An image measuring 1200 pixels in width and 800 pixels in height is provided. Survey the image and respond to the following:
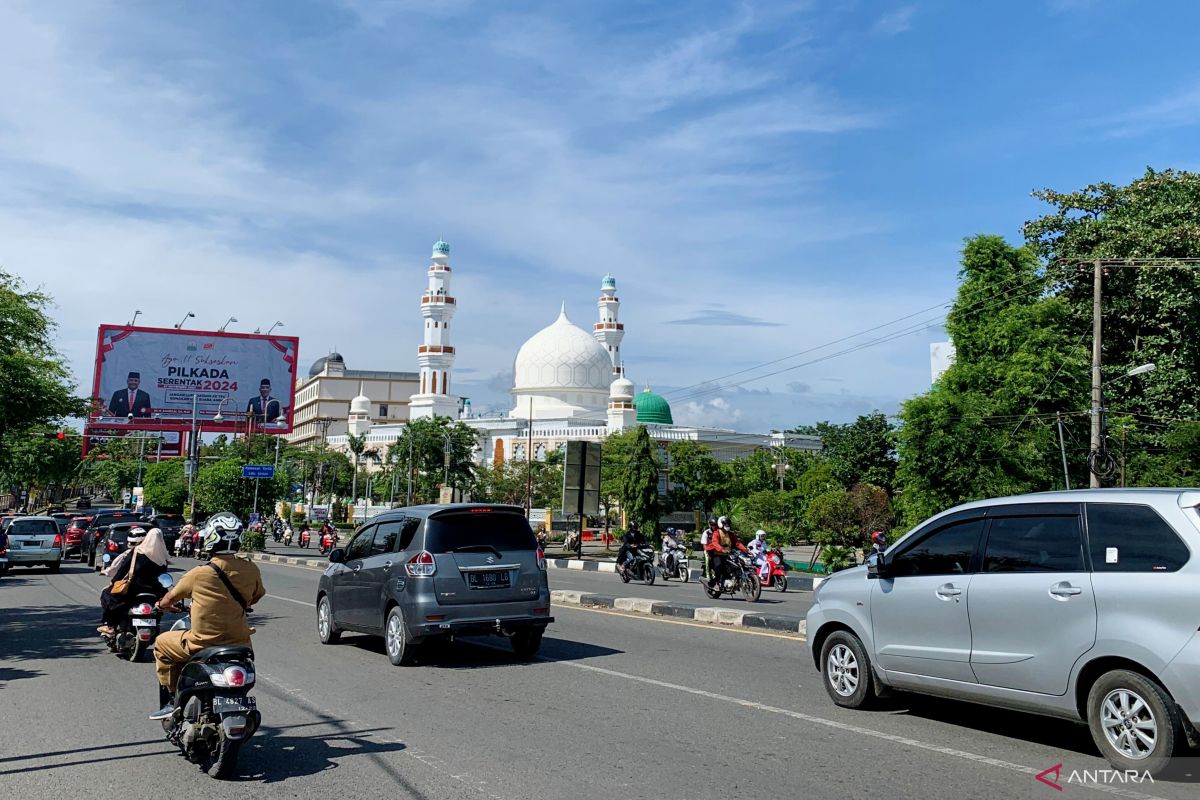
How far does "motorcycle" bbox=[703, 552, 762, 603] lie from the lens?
61.5 feet

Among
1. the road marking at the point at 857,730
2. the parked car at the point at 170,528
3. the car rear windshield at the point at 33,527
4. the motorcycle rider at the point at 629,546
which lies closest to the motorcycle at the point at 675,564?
the motorcycle rider at the point at 629,546

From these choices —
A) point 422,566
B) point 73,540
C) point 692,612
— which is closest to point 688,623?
point 692,612

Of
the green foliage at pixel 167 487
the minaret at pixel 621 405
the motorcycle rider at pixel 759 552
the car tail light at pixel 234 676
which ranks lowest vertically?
the car tail light at pixel 234 676

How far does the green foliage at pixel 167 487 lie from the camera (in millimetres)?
62094

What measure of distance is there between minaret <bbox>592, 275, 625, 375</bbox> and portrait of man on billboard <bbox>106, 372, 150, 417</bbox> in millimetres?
61542

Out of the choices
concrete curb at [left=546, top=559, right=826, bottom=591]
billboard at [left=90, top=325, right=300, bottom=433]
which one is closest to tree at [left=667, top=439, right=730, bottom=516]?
billboard at [left=90, top=325, right=300, bottom=433]

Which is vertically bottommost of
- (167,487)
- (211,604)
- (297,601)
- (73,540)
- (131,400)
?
(297,601)

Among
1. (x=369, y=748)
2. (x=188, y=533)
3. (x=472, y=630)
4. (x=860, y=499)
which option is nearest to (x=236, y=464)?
(x=188, y=533)

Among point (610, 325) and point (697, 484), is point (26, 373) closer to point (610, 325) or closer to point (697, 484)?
point (697, 484)

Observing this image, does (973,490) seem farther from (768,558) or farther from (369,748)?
(369,748)

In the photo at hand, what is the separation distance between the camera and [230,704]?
5.75m

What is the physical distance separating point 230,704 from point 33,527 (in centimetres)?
2354

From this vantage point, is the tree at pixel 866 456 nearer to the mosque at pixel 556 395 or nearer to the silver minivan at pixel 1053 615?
the mosque at pixel 556 395

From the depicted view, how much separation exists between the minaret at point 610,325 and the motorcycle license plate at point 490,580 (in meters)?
101
